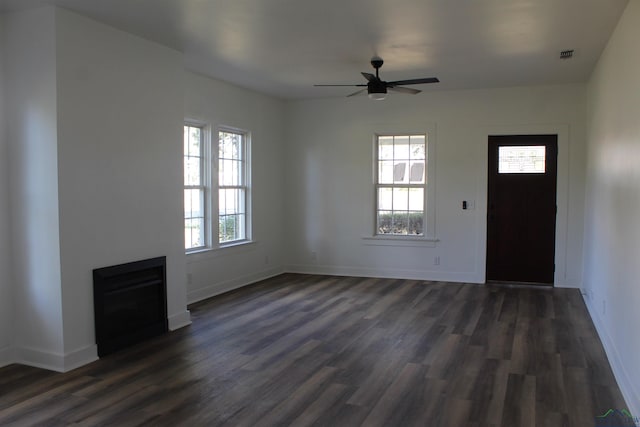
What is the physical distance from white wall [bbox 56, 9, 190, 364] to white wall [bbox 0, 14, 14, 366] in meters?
0.53

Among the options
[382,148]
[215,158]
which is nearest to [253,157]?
[215,158]

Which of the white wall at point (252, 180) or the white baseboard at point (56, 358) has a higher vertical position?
the white wall at point (252, 180)

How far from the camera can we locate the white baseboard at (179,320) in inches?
196

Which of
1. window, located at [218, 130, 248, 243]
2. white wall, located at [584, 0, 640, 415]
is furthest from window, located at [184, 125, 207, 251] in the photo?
white wall, located at [584, 0, 640, 415]

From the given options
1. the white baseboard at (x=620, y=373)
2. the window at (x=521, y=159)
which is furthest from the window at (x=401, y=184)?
the white baseboard at (x=620, y=373)

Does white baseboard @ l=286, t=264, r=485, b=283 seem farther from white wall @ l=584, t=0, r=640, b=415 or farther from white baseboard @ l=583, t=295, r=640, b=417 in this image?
white baseboard @ l=583, t=295, r=640, b=417

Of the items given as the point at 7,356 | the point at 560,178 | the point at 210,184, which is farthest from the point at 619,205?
the point at 7,356

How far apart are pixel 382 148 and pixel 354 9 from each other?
13.3 ft

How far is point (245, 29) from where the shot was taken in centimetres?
438

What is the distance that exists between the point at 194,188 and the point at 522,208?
441cm

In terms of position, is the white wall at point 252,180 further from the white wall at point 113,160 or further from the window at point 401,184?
the window at point 401,184

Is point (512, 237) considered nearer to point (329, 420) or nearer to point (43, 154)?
point (329, 420)

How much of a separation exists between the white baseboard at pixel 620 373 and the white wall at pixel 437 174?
2.39m

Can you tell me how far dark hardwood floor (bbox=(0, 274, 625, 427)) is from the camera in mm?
3123
